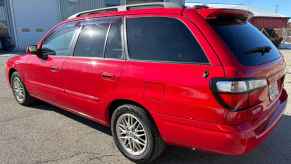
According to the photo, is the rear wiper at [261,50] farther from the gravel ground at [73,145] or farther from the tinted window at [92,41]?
the tinted window at [92,41]

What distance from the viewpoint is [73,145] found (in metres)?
3.59

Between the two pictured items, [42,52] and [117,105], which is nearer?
[117,105]

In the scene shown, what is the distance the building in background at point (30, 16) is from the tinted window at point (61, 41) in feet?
50.2

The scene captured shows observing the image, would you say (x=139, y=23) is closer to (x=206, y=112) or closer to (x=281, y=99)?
(x=206, y=112)

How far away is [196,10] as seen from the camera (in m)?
2.65

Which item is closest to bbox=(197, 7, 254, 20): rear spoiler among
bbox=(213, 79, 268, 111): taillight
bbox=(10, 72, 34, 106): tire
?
bbox=(213, 79, 268, 111): taillight

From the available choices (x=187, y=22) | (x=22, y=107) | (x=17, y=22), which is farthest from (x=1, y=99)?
(x=17, y=22)

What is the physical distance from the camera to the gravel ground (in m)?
3.21

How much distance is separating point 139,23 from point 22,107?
3.47m

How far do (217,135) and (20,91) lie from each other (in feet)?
14.2

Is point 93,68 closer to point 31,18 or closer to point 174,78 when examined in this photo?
point 174,78

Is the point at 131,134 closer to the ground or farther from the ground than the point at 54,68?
closer to the ground

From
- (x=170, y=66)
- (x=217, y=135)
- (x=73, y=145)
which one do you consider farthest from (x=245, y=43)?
(x=73, y=145)

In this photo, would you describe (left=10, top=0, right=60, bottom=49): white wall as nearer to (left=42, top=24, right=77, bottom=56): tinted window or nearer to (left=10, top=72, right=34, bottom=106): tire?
(left=10, top=72, right=34, bottom=106): tire
